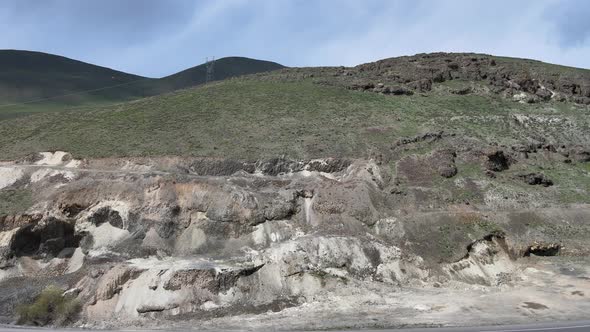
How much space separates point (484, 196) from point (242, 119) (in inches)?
830

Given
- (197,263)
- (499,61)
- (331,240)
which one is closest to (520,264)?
(331,240)

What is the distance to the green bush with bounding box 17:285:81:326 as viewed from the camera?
2450 centimetres

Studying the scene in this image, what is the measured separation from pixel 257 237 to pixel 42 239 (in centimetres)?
1260

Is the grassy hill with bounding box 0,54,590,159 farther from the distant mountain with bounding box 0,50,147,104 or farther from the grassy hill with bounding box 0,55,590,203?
the distant mountain with bounding box 0,50,147,104

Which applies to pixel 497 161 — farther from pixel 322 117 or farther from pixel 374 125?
pixel 322 117

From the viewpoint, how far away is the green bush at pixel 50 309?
24500 mm

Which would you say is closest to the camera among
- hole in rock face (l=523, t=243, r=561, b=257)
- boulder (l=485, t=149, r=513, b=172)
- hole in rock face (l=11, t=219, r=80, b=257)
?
hole in rock face (l=11, t=219, r=80, b=257)

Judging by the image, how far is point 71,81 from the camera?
11600 cm

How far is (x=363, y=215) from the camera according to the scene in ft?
101

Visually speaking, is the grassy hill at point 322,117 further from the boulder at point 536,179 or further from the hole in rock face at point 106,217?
the hole in rock face at point 106,217

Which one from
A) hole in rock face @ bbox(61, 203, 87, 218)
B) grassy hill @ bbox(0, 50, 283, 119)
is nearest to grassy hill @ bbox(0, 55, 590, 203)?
hole in rock face @ bbox(61, 203, 87, 218)

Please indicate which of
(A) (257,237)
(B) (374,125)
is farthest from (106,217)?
(B) (374,125)

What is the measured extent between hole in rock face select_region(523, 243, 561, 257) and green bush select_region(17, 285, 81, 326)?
2498cm

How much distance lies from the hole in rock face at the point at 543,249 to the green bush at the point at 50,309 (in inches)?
984
